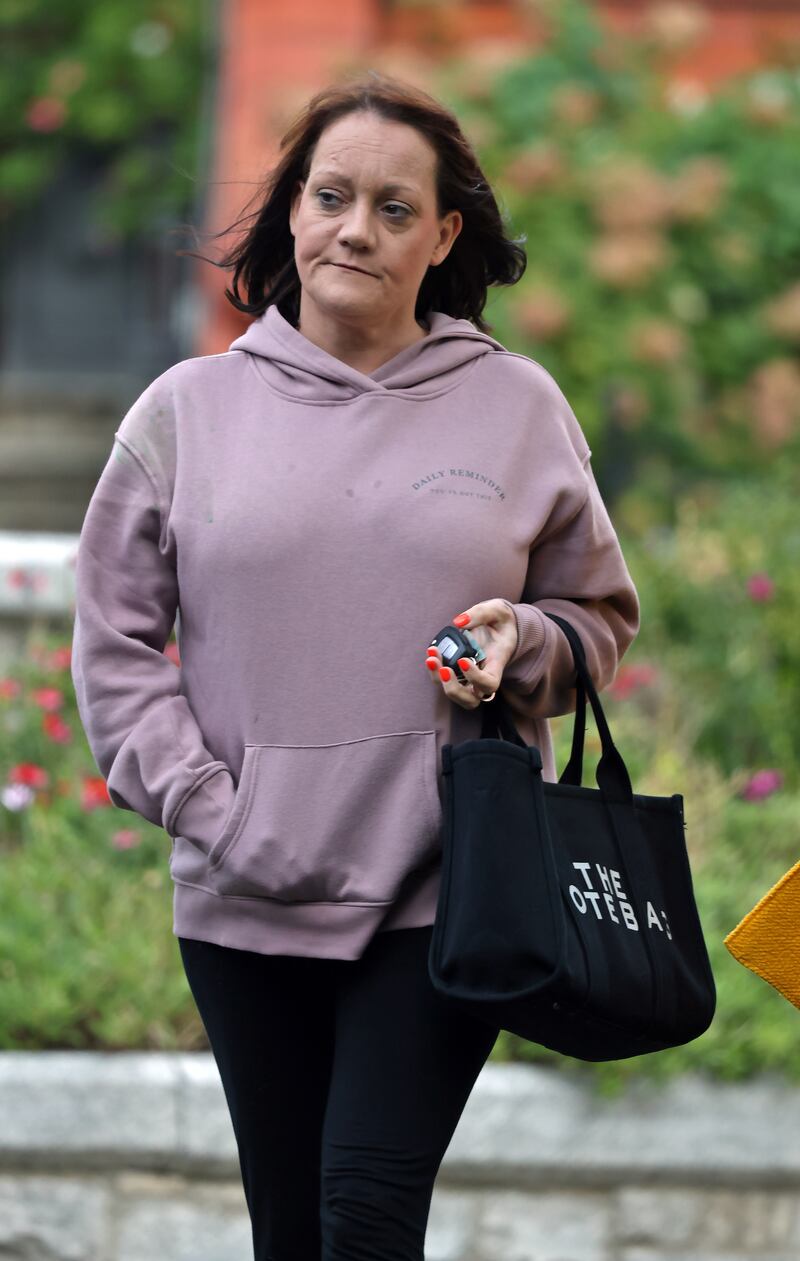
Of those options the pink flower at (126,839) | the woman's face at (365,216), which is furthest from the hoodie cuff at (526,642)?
the pink flower at (126,839)

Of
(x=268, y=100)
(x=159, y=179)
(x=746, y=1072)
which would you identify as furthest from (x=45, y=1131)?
(x=159, y=179)

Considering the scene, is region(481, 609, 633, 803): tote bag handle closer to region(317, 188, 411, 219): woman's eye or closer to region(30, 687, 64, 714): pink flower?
region(317, 188, 411, 219): woman's eye

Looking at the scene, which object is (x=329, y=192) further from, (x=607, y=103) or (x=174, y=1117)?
(x=607, y=103)

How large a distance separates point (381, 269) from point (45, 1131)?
6.63 ft

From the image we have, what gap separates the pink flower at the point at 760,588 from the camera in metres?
5.67

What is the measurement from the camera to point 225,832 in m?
2.52

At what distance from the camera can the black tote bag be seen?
2373 mm

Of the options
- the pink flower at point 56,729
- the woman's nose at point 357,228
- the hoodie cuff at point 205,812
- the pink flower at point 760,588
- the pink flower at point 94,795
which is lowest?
the pink flower at point 56,729

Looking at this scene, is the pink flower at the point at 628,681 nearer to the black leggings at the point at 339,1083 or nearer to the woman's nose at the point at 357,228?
the black leggings at the point at 339,1083

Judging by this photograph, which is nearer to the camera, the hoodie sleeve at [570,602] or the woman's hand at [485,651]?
the woman's hand at [485,651]

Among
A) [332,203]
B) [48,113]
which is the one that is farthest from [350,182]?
[48,113]

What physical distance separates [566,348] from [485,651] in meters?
4.84

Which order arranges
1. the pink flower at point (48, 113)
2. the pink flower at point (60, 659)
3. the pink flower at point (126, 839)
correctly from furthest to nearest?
1. the pink flower at point (48, 113)
2. the pink flower at point (60, 659)
3. the pink flower at point (126, 839)

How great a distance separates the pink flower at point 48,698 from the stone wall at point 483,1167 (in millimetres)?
1276
